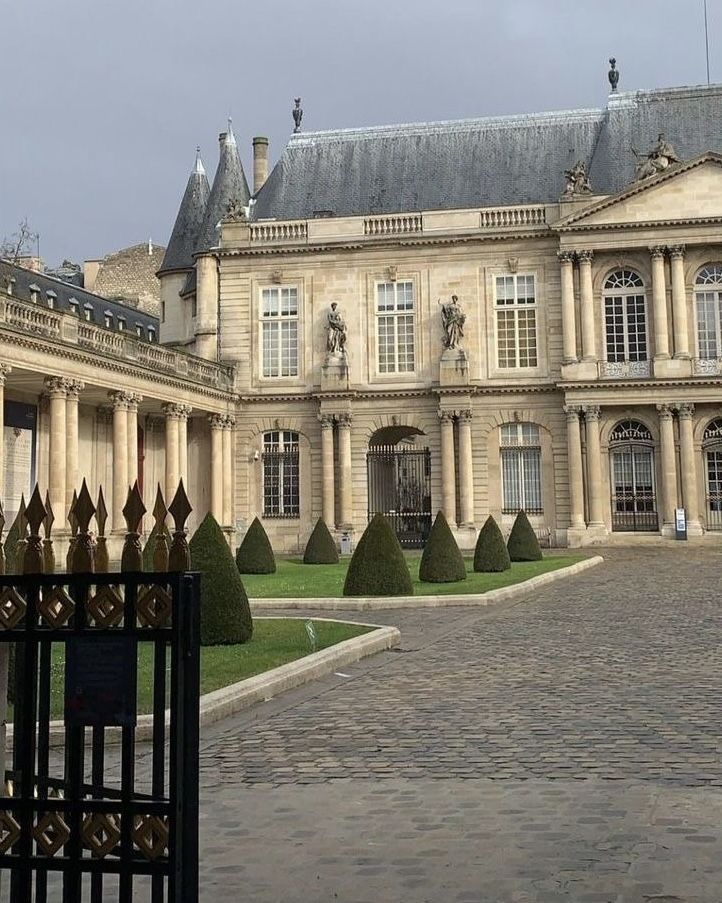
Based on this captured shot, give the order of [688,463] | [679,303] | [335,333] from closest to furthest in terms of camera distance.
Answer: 1. [688,463]
2. [679,303]
3. [335,333]

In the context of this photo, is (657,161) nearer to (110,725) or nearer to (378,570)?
(378,570)

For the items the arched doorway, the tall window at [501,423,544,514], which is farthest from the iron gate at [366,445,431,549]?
the tall window at [501,423,544,514]

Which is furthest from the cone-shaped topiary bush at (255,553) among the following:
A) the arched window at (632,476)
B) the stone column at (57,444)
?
the arched window at (632,476)

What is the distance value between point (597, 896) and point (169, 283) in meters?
36.6

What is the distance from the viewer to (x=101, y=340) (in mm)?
25188

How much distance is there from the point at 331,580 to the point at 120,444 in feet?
28.2

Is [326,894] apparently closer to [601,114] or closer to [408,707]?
[408,707]

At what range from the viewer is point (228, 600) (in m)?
11.1

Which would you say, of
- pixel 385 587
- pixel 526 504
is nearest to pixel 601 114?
pixel 526 504

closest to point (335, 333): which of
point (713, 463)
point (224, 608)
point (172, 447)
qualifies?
point (172, 447)

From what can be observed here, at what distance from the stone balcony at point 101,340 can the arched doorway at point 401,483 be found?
5647mm

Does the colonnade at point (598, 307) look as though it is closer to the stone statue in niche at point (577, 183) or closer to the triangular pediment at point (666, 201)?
the triangular pediment at point (666, 201)

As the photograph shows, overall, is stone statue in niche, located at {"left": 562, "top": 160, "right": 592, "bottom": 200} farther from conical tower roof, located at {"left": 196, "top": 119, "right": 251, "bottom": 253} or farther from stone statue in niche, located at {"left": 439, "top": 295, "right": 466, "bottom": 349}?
conical tower roof, located at {"left": 196, "top": 119, "right": 251, "bottom": 253}

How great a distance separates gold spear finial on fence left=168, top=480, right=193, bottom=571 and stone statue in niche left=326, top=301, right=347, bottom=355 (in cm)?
2994
